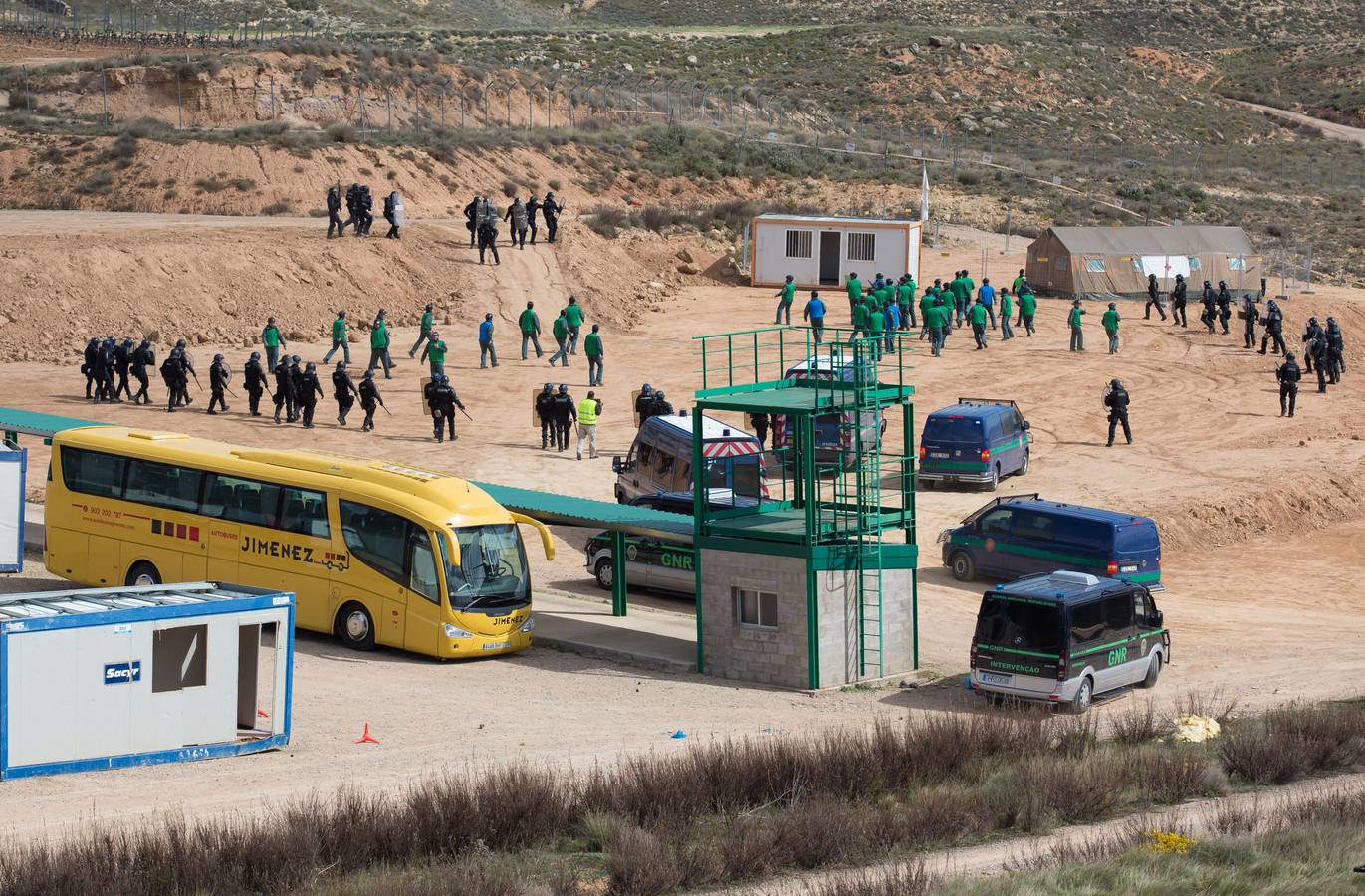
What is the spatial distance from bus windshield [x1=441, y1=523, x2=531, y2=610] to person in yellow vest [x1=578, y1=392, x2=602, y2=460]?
11.6m

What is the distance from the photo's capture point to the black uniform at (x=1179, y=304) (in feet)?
159

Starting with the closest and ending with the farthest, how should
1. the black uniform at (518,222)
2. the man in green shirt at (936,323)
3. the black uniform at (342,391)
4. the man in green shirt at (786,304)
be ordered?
1. the black uniform at (342,391)
2. the man in green shirt at (936,323)
3. the man in green shirt at (786,304)
4. the black uniform at (518,222)

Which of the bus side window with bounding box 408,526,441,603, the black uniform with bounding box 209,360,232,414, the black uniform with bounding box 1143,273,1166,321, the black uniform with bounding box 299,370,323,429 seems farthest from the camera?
the black uniform with bounding box 1143,273,1166,321

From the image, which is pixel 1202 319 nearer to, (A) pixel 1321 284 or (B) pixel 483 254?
(A) pixel 1321 284

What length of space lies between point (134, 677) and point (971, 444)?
18792mm

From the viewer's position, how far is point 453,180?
199ft

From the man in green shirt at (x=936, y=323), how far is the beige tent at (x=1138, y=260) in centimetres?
1042

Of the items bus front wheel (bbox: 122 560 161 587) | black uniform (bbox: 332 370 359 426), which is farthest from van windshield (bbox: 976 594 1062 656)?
black uniform (bbox: 332 370 359 426)

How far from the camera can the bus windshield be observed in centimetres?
2134

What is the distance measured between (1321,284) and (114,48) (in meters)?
54.7

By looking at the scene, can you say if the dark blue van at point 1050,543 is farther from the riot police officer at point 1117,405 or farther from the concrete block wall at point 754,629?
the riot police officer at point 1117,405

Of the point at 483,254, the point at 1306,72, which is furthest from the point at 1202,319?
the point at 1306,72

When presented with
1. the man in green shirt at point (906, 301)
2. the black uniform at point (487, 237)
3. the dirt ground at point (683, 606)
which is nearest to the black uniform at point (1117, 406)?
the dirt ground at point (683, 606)

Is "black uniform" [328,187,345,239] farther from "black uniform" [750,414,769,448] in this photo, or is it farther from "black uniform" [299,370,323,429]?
"black uniform" [750,414,769,448]
